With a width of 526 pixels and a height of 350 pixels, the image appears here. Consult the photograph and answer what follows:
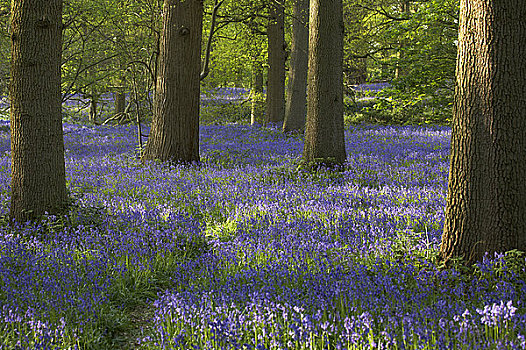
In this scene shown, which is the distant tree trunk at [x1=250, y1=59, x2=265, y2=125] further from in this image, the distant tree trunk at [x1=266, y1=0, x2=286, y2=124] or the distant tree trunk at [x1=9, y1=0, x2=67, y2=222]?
the distant tree trunk at [x1=9, y1=0, x2=67, y2=222]

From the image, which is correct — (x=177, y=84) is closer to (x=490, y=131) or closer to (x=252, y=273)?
(x=252, y=273)

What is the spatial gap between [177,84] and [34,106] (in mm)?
4985

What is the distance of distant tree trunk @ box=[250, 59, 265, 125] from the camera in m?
23.4

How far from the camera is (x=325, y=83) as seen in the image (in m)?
8.84

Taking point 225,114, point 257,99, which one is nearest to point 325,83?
point 257,99

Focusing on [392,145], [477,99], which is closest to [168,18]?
[392,145]

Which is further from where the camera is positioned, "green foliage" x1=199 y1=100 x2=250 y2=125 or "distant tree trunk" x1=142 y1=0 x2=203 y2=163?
"green foliage" x1=199 y1=100 x2=250 y2=125

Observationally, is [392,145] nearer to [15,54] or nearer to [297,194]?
[297,194]

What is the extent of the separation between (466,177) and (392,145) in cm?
943

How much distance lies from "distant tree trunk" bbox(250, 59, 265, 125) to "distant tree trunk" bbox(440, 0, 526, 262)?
19.2 meters

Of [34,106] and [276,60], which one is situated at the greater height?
[276,60]

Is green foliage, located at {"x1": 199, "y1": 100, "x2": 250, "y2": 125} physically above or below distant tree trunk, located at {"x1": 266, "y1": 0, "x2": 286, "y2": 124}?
below

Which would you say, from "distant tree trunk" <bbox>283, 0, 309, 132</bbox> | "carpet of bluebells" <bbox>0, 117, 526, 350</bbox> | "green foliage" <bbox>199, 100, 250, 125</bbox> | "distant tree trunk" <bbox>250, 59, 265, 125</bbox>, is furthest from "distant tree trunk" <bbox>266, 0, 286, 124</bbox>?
"carpet of bluebells" <bbox>0, 117, 526, 350</bbox>

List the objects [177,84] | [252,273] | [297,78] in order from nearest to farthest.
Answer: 1. [252,273]
2. [177,84]
3. [297,78]
